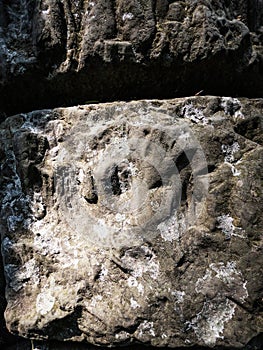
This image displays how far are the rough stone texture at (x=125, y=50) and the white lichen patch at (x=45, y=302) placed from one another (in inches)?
19.4

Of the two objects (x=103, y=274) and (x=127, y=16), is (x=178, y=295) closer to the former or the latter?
(x=103, y=274)

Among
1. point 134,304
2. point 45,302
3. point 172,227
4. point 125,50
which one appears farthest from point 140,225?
point 125,50

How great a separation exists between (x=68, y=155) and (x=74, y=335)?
1.41 ft

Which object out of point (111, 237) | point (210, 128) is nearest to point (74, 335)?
point (111, 237)

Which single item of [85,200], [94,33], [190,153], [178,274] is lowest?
[178,274]

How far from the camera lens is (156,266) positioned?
40.6 inches

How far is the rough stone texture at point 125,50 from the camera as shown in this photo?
1084 millimetres

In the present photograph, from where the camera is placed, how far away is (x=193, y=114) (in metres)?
1.08

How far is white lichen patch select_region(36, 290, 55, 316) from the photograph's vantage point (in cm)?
106

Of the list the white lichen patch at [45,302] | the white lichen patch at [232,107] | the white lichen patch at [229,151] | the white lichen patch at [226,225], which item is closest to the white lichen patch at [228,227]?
the white lichen patch at [226,225]

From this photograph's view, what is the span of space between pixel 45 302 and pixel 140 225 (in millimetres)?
292

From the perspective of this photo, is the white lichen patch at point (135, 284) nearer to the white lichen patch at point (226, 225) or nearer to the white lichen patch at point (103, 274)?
the white lichen patch at point (103, 274)

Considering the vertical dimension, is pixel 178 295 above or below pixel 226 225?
below

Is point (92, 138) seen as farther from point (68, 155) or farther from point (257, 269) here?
point (257, 269)
